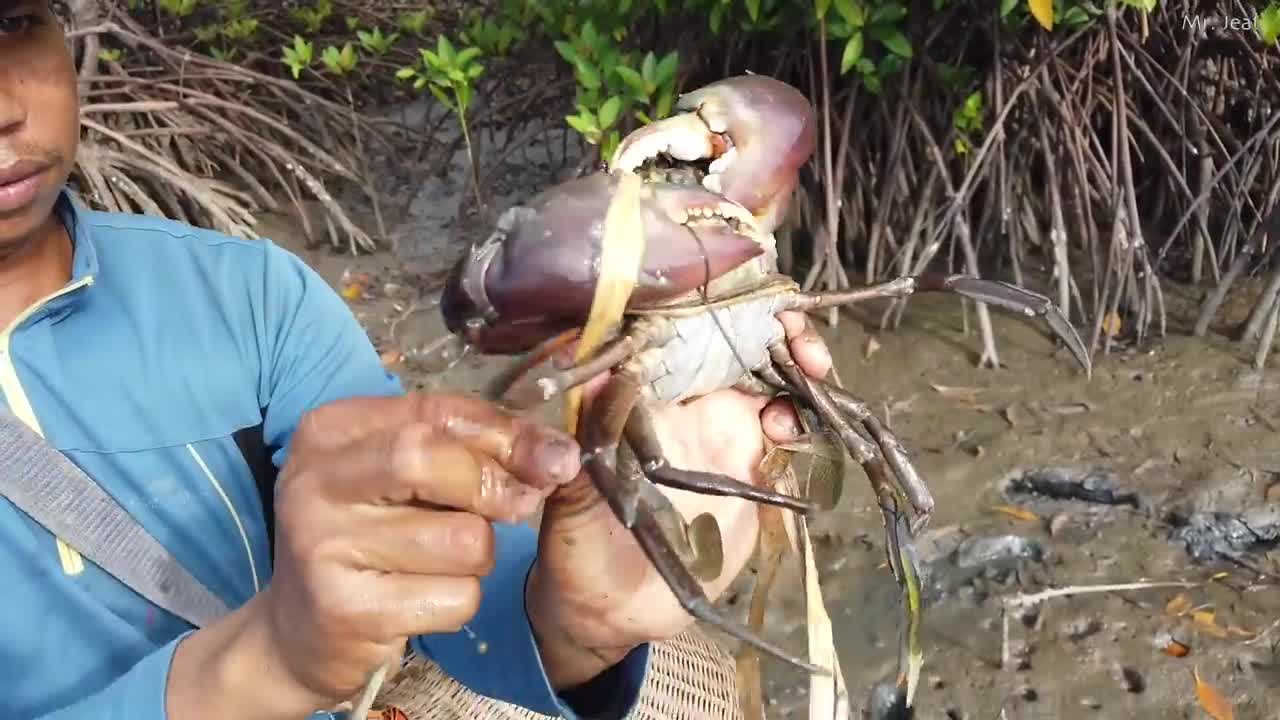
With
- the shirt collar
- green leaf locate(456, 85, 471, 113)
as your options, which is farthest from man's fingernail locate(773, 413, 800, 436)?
green leaf locate(456, 85, 471, 113)

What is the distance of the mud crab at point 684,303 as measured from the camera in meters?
0.79

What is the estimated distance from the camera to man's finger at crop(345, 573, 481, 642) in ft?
1.91

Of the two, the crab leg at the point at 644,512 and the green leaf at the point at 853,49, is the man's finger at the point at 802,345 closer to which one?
the crab leg at the point at 644,512

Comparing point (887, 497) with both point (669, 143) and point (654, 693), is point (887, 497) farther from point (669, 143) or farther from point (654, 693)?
point (654, 693)

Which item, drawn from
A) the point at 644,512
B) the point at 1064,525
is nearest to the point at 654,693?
the point at 644,512

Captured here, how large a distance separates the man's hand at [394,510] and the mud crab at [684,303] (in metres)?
0.14

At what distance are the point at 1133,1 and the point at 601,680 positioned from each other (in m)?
1.62

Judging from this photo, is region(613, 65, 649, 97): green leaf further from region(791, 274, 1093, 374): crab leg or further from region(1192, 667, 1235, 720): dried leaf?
region(1192, 667, 1235, 720): dried leaf

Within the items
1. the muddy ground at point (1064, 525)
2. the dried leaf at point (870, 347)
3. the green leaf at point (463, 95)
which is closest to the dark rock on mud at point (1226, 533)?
the muddy ground at point (1064, 525)

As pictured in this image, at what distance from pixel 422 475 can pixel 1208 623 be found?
158 cm

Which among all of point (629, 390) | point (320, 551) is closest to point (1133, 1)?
point (629, 390)

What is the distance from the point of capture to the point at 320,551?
575mm

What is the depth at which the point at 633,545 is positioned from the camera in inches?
32.4

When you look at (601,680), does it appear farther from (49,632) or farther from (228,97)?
(228,97)
